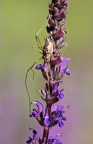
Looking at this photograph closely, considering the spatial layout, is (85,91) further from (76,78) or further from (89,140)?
(89,140)

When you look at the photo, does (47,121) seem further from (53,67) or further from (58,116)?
(53,67)

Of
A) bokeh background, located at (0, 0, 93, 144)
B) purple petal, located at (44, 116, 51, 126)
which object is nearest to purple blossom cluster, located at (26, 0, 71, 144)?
purple petal, located at (44, 116, 51, 126)

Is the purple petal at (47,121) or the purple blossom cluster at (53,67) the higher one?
the purple blossom cluster at (53,67)

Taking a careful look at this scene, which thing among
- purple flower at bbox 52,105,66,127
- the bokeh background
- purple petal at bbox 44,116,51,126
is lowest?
purple petal at bbox 44,116,51,126

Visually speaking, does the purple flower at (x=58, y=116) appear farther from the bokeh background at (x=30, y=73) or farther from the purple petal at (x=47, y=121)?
the bokeh background at (x=30, y=73)

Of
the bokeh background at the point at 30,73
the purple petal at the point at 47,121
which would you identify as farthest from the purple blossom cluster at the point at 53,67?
the bokeh background at the point at 30,73

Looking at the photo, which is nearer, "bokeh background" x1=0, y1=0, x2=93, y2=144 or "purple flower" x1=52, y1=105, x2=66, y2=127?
"purple flower" x1=52, y1=105, x2=66, y2=127

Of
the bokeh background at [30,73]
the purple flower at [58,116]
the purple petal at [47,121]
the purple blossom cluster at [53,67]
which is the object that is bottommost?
the purple petal at [47,121]

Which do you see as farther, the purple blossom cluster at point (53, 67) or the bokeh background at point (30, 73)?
the bokeh background at point (30, 73)

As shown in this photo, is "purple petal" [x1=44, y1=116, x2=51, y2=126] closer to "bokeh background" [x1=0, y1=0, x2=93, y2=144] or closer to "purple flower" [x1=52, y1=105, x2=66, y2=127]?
"purple flower" [x1=52, y1=105, x2=66, y2=127]
